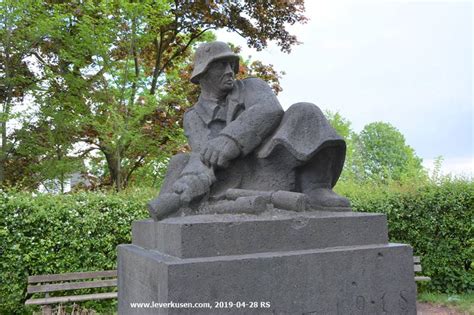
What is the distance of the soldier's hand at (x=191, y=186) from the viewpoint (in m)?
Result: 3.00

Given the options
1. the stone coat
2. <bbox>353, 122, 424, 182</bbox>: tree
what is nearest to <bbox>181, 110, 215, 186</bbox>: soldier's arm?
the stone coat

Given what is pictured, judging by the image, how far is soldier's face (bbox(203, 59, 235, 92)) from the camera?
3.45 metres

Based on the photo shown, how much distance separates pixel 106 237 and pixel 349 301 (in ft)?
16.0

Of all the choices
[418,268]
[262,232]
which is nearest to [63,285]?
[262,232]

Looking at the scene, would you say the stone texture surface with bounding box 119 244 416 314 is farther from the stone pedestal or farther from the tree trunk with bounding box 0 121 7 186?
the tree trunk with bounding box 0 121 7 186

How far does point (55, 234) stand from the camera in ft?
21.3

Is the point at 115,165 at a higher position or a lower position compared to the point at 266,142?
higher

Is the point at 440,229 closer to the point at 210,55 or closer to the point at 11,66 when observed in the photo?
the point at 210,55

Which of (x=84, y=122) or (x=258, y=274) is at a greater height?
(x=84, y=122)

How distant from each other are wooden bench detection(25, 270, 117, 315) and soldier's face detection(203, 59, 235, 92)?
404 centimetres

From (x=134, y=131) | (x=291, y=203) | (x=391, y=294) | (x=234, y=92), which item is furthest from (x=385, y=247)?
(x=134, y=131)

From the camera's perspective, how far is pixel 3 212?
6305 mm

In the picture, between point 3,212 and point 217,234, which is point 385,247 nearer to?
point 217,234

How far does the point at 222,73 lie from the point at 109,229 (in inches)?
166
